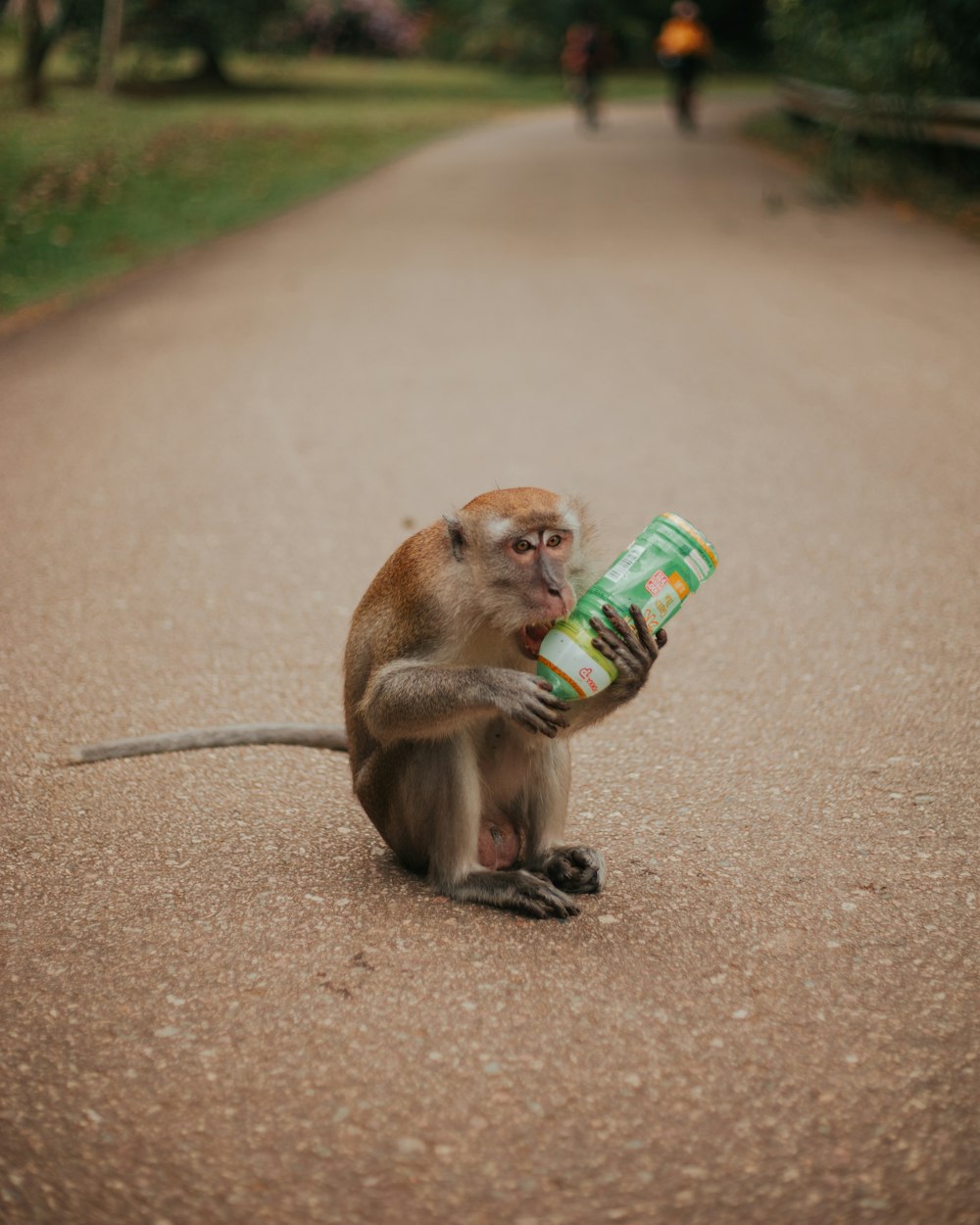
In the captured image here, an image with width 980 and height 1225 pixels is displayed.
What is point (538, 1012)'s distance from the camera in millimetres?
3027

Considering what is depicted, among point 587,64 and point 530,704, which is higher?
point 587,64

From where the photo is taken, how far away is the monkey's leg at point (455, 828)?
134 inches

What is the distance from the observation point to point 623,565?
3.33m

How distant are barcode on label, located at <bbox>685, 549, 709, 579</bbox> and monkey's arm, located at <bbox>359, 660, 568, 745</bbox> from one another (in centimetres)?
50

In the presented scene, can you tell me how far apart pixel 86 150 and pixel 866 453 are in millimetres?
14881

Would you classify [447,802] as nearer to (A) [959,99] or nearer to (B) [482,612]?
(B) [482,612]

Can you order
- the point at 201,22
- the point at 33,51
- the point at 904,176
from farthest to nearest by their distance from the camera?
1. the point at 201,22
2. the point at 33,51
3. the point at 904,176

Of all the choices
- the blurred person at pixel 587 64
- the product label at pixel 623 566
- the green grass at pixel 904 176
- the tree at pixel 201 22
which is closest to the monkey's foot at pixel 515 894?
the product label at pixel 623 566

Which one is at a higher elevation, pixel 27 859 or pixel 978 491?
pixel 978 491

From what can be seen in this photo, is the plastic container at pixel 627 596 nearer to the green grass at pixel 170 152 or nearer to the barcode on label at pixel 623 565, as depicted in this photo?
the barcode on label at pixel 623 565

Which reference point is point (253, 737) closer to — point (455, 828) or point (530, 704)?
point (455, 828)

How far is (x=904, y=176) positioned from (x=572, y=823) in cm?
1460

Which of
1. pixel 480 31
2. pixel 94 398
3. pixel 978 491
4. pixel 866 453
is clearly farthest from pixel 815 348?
pixel 480 31

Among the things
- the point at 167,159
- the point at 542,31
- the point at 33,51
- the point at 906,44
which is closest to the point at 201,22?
the point at 33,51
